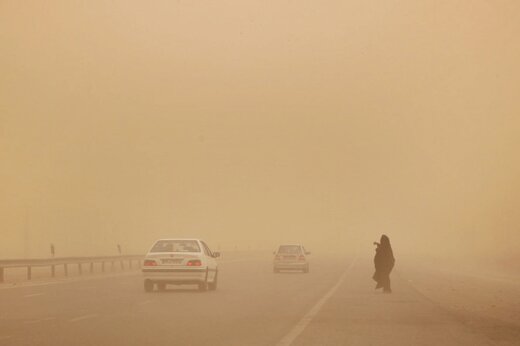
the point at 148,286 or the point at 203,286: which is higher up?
the point at 148,286

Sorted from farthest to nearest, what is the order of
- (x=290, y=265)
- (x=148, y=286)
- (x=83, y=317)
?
1. (x=290, y=265)
2. (x=148, y=286)
3. (x=83, y=317)

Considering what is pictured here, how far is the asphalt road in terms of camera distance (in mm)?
15811

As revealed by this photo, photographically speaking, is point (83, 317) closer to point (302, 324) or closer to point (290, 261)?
point (302, 324)

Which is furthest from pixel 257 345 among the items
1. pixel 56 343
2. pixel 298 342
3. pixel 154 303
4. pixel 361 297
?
pixel 361 297

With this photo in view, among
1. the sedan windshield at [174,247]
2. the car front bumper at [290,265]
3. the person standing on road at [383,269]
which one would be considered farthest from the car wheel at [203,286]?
the car front bumper at [290,265]

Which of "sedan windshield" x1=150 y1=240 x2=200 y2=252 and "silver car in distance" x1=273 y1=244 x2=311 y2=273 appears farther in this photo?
"silver car in distance" x1=273 y1=244 x2=311 y2=273

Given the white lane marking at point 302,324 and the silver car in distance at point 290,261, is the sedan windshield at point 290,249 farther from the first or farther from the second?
the white lane marking at point 302,324

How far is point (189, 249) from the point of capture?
31.7m

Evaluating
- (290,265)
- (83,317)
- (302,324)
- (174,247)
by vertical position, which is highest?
(174,247)

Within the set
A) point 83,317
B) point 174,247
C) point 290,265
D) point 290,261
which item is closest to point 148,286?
point 174,247

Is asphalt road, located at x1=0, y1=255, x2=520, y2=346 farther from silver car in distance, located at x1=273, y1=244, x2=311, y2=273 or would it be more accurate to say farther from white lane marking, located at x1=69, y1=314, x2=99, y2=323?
silver car in distance, located at x1=273, y1=244, x2=311, y2=273

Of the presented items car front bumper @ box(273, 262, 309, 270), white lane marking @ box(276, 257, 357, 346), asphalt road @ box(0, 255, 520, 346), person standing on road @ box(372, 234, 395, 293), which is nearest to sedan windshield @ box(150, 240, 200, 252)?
asphalt road @ box(0, 255, 520, 346)

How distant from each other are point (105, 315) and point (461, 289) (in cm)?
1858

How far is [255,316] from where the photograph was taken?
2105cm
